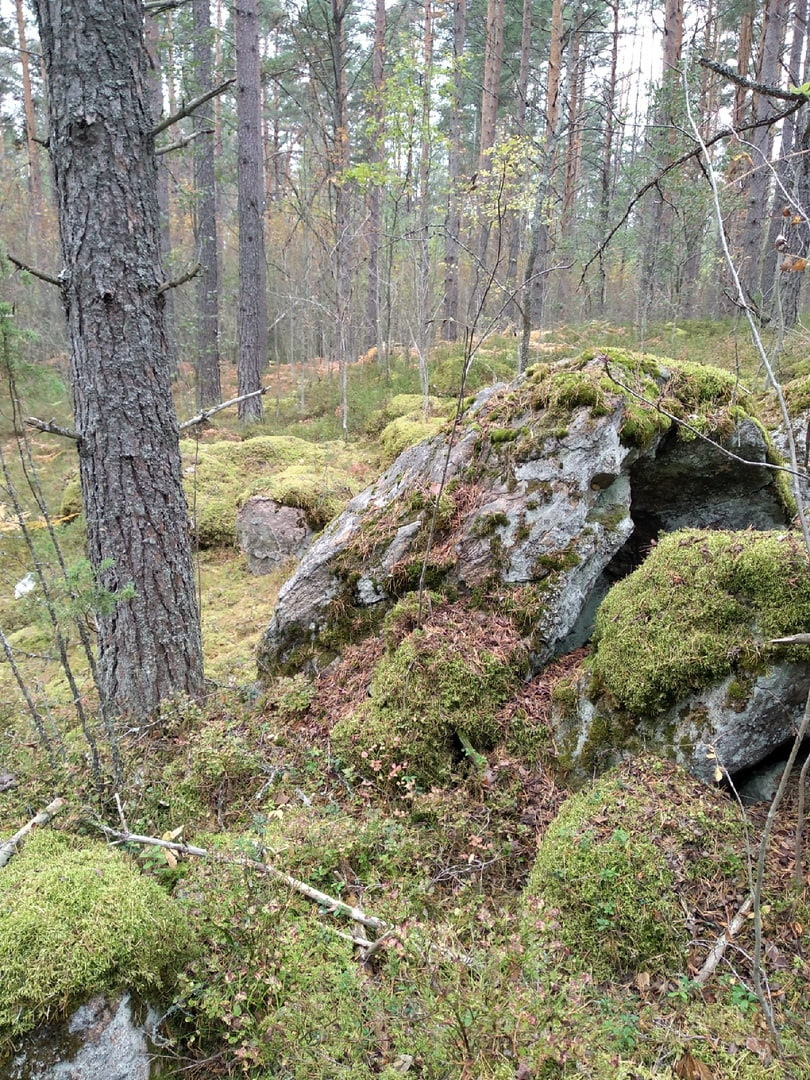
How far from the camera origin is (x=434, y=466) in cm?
420

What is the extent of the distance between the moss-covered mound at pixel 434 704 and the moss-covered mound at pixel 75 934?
45.8 inches

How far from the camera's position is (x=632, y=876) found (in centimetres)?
225

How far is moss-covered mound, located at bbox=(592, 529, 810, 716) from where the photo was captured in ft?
8.37

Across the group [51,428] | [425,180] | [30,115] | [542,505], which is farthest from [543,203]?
[30,115]

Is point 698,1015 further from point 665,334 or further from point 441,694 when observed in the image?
point 665,334


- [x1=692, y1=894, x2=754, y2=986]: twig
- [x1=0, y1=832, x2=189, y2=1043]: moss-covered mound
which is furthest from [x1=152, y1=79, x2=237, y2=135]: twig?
[x1=692, y1=894, x2=754, y2=986]: twig

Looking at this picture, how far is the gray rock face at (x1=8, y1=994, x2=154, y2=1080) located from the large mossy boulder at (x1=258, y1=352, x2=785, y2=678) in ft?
7.25

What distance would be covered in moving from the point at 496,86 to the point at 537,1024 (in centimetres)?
1904

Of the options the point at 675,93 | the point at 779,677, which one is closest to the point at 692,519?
the point at 779,677

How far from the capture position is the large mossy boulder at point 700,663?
2.49 m

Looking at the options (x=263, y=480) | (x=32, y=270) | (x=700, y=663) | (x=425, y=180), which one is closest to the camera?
(x=700, y=663)

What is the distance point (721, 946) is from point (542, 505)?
2.15 m

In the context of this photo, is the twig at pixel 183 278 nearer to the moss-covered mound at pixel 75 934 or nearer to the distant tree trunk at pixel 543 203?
the distant tree trunk at pixel 543 203

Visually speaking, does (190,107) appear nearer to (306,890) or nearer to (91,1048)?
(306,890)
